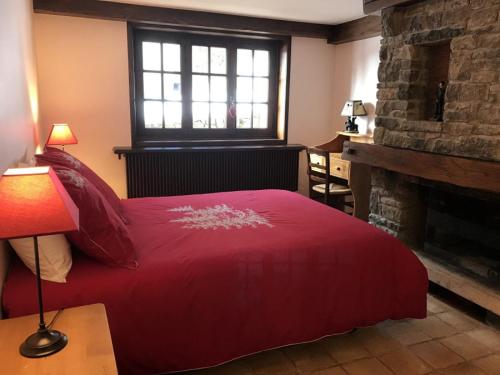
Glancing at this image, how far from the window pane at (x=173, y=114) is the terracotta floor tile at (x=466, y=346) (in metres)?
3.59

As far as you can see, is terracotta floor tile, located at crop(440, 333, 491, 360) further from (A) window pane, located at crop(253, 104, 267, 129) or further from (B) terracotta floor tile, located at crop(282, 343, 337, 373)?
(A) window pane, located at crop(253, 104, 267, 129)

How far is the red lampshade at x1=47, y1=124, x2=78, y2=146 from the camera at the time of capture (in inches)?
140

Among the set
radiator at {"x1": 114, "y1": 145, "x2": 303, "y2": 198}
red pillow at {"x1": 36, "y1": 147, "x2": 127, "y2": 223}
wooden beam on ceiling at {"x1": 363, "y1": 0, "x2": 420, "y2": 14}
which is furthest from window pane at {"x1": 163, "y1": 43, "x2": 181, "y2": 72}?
red pillow at {"x1": 36, "y1": 147, "x2": 127, "y2": 223}

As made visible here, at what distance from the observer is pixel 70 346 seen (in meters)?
1.27

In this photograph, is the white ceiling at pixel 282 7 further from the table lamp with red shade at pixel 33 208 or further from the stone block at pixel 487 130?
the table lamp with red shade at pixel 33 208

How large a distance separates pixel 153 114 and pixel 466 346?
12.5ft

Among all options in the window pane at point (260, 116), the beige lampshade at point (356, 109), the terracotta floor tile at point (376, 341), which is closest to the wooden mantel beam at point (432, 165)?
the terracotta floor tile at point (376, 341)

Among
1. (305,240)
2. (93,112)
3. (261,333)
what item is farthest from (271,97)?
(261,333)

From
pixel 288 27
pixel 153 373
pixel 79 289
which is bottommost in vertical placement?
pixel 153 373

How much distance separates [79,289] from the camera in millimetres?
1672

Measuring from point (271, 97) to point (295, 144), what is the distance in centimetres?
68

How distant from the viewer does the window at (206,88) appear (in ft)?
15.2

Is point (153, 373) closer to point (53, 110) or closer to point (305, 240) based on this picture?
point (305, 240)

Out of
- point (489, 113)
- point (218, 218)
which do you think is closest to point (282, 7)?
point (489, 113)
